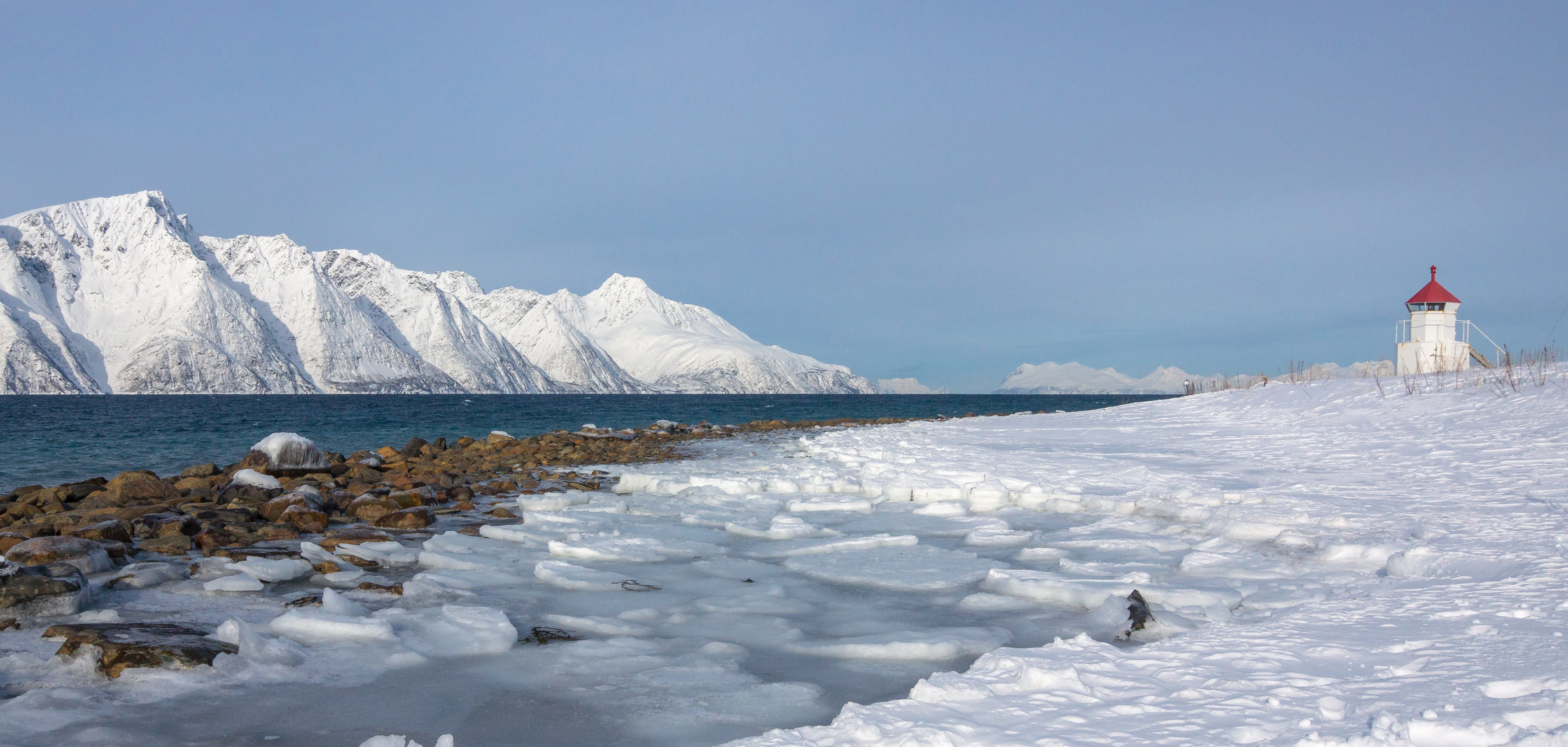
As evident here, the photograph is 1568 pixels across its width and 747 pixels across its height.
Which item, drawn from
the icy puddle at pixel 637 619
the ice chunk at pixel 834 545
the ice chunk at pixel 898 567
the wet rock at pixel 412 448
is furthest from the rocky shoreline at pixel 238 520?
the ice chunk at pixel 898 567

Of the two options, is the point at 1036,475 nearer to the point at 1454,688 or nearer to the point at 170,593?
the point at 1454,688

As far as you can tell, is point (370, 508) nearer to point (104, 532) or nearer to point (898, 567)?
point (104, 532)

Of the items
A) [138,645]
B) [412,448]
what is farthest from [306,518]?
[412,448]

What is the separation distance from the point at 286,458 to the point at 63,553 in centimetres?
823

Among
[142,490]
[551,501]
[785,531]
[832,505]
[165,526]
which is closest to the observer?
[165,526]

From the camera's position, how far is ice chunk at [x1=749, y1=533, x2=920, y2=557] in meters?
6.62

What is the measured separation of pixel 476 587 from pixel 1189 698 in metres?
4.45

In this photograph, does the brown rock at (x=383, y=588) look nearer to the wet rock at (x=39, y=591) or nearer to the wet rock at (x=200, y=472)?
the wet rock at (x=39, y=591)

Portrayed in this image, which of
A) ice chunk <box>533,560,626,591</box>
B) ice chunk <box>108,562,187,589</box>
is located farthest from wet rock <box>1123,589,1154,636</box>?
ice chunk <box>108,562,187,589</box>

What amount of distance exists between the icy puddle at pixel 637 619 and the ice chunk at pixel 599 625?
20 mm

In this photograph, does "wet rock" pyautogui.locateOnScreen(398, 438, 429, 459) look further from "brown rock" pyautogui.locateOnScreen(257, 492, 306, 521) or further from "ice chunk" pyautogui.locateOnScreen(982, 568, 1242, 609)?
"ice chunk" pyautogui.locateOnScreen(982, 568, 1242, 609)

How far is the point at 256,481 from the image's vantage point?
33.8 ft

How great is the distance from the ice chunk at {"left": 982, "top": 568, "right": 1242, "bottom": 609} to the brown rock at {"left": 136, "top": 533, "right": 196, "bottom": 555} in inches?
268

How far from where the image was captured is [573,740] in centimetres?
298
